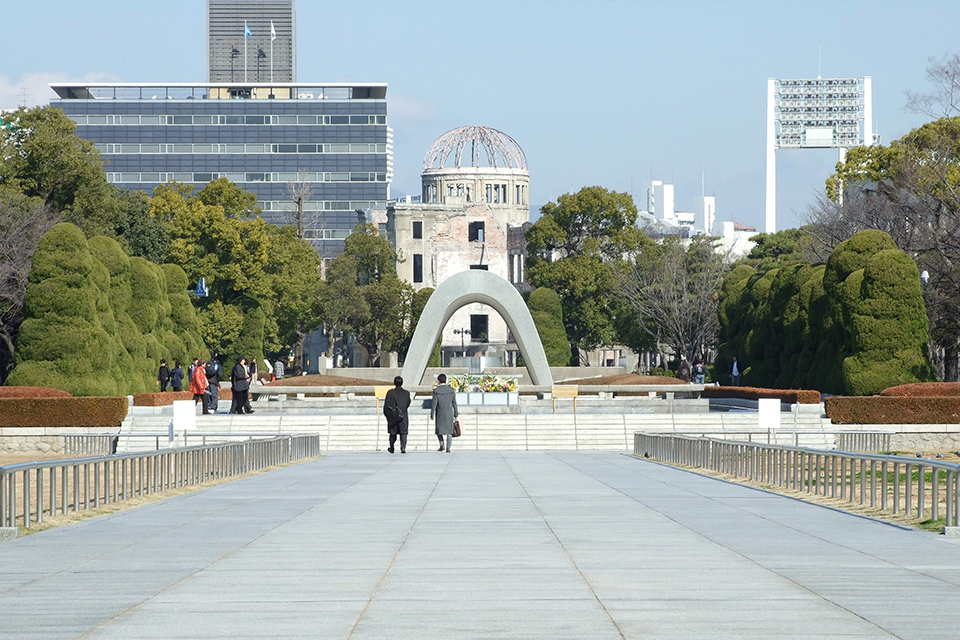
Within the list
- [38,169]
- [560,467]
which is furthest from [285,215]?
[560,467]

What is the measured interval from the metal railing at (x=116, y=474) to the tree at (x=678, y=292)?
44675 millimetres

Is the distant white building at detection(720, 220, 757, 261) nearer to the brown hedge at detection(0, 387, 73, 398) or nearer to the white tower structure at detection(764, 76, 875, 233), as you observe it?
the white tower structure at detection(764, 76, 875, 233)

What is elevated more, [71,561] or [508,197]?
[508,197]

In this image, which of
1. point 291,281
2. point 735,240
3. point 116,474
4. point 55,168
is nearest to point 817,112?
point 735,240

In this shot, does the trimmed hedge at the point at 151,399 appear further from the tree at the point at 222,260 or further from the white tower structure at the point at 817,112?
the white tower structure at the point at 817,112

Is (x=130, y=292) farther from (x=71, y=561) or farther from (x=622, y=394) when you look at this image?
(x=71, y=561)

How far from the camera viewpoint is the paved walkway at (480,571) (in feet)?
22.4

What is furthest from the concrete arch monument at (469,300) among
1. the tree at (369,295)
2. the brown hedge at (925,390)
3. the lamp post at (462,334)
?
the lamp post at (462,334)

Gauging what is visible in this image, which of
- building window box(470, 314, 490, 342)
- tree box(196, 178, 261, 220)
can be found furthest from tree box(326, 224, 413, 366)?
tree box(196, 178, 261, 220)

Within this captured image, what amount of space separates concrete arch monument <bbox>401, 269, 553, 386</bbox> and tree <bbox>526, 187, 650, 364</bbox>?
80.8 feet

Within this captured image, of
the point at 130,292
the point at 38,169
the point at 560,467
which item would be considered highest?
the point at 38,169

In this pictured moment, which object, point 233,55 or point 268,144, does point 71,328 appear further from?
point 233,55

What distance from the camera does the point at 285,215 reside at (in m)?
123

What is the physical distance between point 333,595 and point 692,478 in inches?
463
